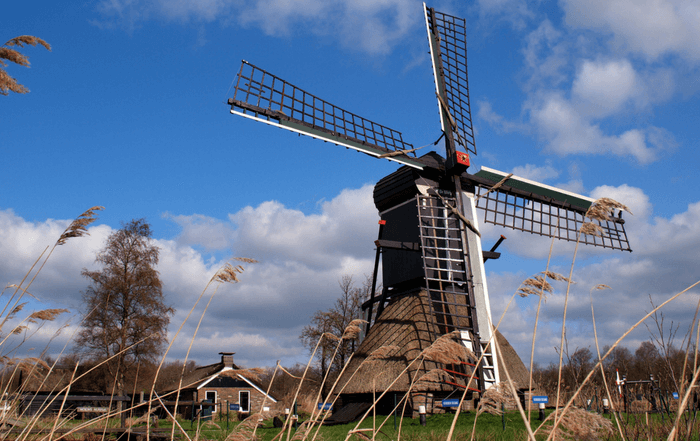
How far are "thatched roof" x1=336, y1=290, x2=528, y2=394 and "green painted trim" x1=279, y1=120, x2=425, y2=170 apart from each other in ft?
12.7

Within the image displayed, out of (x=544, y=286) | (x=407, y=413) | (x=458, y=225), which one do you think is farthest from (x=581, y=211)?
(x=544, y=286)

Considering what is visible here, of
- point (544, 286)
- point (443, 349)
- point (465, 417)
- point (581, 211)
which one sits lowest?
point (465, 417)

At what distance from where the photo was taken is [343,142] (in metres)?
13.5

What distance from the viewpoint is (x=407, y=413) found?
12.1m

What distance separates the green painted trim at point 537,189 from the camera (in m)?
15.6

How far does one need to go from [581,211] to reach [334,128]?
30.9 feet

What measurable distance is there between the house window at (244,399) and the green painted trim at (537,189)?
2153 centimetres

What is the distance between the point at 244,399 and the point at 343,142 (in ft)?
72.2

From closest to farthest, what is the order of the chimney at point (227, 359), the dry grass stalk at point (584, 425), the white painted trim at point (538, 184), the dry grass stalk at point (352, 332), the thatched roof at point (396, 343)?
the dry grass stalk at point (584, 425)
the dry grass stalk at point (352, 332)
the thatched roof at point (396, 343)
the white painted trim at point (538, 184)
the chimney at point (227, 359)

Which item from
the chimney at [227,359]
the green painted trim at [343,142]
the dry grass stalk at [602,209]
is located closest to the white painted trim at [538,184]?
the green painted trim at [343,142]

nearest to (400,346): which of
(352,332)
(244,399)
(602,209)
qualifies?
(352,332)

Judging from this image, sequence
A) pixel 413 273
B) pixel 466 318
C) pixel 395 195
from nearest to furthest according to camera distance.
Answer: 1. pixel 466 318
2. pixel 413 273
3. pixel 395 195

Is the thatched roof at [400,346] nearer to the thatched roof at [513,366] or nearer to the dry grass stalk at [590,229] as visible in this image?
the thatched roof at [513,366]

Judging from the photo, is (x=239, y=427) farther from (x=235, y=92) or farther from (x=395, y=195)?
(x=395, y=195)
